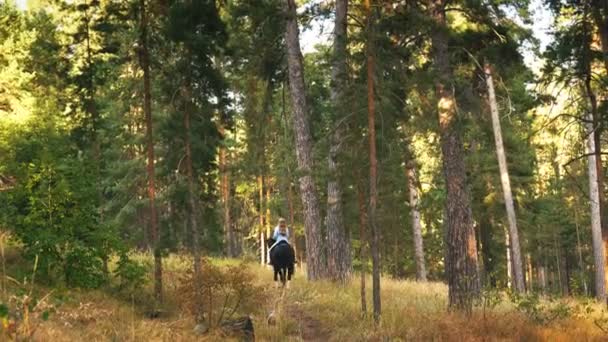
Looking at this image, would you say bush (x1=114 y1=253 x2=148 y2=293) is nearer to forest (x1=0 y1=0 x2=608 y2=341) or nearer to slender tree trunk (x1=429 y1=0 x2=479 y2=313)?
forest (x1=0 y1=0 x2=608 y2=341)

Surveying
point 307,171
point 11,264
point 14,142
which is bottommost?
point 11,264

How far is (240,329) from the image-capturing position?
774 centimetres

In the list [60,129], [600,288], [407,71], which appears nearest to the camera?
[407,71]

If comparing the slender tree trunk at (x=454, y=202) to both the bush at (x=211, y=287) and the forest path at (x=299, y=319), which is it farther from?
the bush at (x=211, y=287)

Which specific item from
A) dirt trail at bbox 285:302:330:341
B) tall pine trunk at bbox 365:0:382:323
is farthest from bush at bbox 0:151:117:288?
tall pine trunk at bbox 365:0:382:323

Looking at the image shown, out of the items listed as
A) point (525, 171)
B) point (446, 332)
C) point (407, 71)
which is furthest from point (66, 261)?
point (525, 171)

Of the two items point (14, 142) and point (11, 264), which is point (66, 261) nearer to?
point (11, 264)

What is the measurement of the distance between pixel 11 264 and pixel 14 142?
4720 millimetres

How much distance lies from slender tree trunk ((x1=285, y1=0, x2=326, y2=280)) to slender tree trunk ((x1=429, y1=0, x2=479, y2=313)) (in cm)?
469

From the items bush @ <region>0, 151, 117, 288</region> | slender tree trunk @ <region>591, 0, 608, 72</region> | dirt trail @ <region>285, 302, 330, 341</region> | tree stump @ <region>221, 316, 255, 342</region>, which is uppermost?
slender tree trunk @ <region>591, 0, 608, 72</region>

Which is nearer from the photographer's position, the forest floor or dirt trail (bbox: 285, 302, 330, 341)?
the forest floor

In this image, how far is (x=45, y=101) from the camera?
1619 cm

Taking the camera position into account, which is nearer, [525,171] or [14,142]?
[14,142]

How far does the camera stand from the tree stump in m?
7.62
